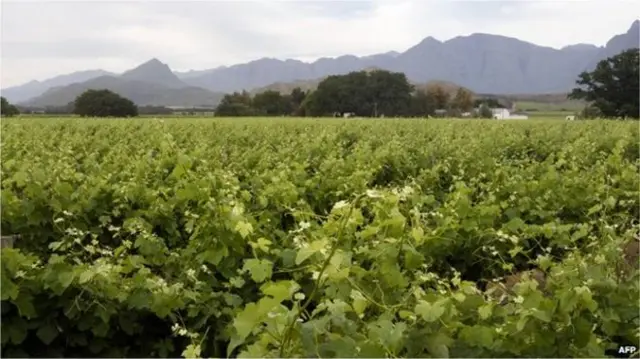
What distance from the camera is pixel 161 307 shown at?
3.37m

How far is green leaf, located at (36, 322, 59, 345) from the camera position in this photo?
11.2ft

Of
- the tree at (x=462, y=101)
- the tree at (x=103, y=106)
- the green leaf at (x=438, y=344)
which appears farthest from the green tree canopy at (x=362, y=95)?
the green leaf at (x=438, y=344)

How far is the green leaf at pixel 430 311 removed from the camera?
203 cm

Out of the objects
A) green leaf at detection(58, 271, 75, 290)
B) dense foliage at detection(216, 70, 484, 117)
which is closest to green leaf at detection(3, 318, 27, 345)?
green leaf at detection(58, 271, 75, 290)

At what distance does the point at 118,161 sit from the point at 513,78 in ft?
86.3

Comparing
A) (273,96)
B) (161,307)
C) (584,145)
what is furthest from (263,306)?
(273,96)

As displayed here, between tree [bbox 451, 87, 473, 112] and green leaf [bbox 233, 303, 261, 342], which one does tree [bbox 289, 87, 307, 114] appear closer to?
tree [bbox 451, 87, 473, 112]

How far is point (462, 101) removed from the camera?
58750 mm

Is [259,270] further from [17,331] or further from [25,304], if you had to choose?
[17,331]

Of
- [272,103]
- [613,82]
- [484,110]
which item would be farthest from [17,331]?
[484,110]

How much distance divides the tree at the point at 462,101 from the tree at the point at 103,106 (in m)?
31.2

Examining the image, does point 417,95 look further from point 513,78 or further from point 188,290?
point 188,290

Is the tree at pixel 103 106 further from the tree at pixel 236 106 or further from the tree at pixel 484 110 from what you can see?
the tree at pixel 484 110

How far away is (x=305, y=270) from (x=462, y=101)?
2261 inches
